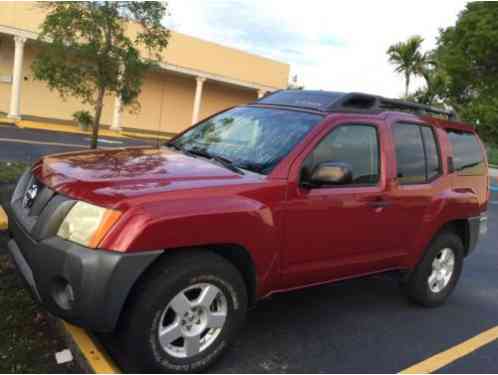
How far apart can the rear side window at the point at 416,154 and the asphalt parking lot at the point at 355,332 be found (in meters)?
1.31

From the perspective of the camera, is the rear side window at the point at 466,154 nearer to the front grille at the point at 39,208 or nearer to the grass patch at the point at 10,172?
the front grille at the point at 39,208

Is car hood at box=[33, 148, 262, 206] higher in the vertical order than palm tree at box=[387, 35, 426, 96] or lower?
lower

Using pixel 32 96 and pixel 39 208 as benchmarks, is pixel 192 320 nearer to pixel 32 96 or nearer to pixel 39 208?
pixel 39 208

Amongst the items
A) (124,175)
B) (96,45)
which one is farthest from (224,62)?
(124,175)

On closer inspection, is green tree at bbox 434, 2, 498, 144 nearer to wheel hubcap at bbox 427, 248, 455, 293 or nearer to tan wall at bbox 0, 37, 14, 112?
tan wall at bbox 0, 37, 14, 112

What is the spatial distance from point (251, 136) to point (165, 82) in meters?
22.6

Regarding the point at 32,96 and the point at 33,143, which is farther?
the point at 32,96

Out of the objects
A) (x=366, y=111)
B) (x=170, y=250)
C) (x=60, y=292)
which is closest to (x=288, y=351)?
(x=170, y=250)

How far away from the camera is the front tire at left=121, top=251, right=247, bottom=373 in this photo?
9.26ft

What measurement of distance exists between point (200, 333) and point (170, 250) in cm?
60

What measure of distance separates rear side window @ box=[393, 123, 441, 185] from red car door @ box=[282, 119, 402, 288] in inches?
9.1

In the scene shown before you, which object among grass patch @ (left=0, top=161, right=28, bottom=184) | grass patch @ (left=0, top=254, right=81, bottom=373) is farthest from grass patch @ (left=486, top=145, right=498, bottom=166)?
grass patch @ (left=0, top=254, right=81, bottom=373)

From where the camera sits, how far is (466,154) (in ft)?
17.0

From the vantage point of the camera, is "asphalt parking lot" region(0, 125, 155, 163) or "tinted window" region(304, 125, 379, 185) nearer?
"tinted window" region(304, 125, 379, 185)
